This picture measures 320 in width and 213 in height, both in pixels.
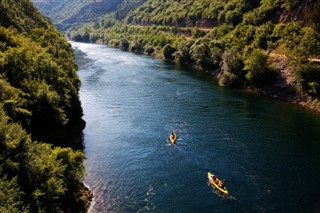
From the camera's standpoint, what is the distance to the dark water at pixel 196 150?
47812mm


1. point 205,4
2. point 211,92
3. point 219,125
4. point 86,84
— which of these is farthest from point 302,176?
point 205,4

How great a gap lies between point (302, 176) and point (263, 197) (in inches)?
393

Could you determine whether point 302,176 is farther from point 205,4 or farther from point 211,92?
point 205,4

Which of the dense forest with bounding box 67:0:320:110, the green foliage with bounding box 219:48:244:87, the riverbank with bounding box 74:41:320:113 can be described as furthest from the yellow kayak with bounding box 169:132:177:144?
the green foliage with bounding box 219:48:244:87

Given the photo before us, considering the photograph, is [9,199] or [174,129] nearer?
[9,199]

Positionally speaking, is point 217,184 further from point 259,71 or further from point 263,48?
point 263,48

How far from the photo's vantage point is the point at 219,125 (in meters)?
75.6

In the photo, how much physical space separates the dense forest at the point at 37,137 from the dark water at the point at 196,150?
5575 millimetres

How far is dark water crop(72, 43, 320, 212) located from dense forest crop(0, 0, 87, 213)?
5.57 m

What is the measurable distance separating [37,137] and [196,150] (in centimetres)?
2810

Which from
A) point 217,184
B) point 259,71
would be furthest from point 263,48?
point 217,184

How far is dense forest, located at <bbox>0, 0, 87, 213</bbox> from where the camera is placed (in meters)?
35.3

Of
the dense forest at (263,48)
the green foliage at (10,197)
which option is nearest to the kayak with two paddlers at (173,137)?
the green foliage at (10,197)

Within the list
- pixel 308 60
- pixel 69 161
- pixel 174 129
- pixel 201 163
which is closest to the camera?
pixel 69 161
